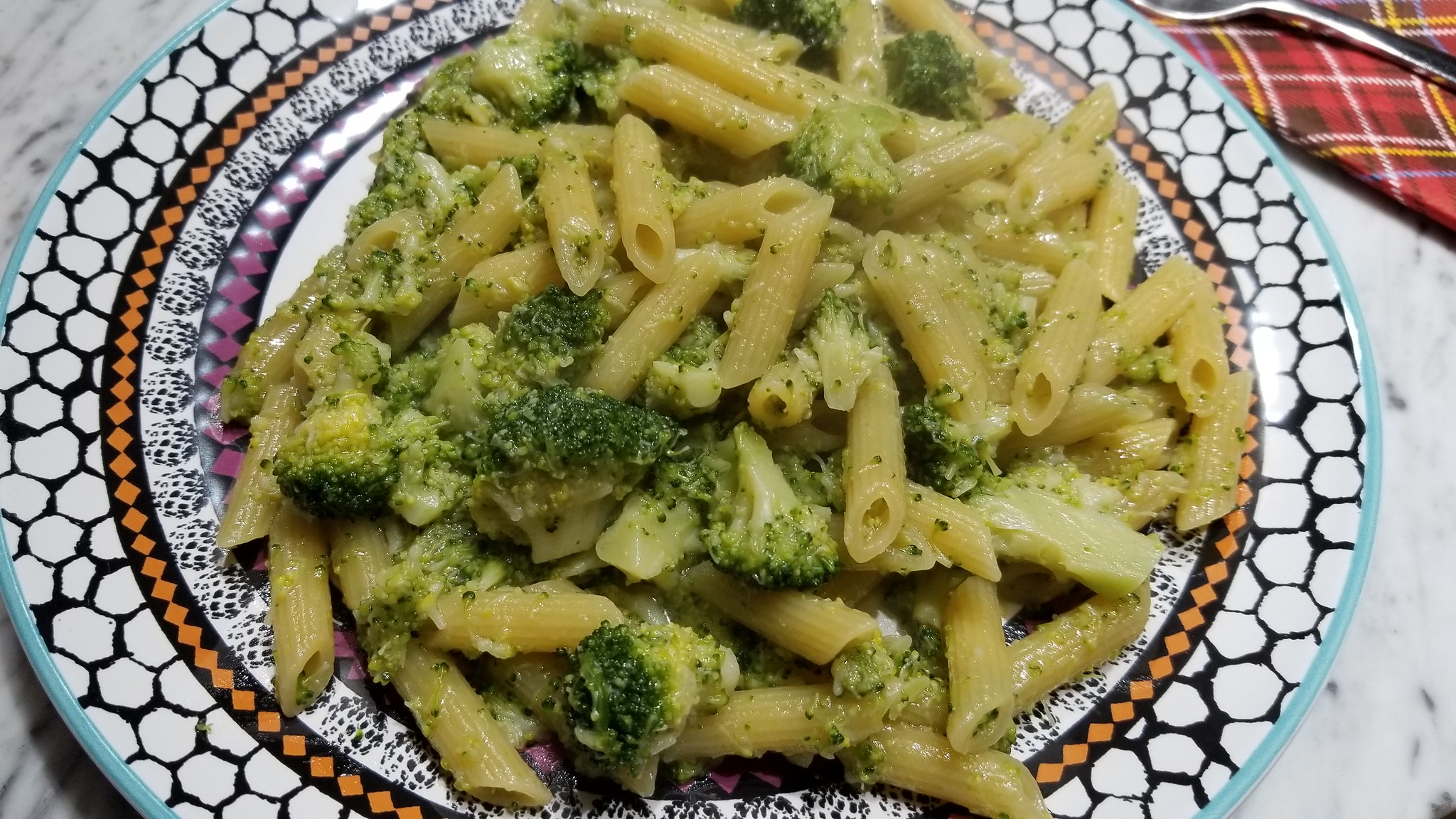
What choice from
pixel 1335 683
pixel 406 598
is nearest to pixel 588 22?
pixel 406 598

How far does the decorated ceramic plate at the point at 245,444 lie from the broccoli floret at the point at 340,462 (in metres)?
0.30

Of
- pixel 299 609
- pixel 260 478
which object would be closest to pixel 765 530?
pixel 299 609

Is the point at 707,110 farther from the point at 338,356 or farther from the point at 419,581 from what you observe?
the point at 419,581

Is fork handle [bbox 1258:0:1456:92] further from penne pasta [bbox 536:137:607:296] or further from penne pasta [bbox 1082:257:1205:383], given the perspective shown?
penne pasta [bbox 536:137:607:296]

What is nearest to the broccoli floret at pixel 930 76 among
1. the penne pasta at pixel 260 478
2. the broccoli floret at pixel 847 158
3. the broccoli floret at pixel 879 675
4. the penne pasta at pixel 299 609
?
the broccoli floret at pixel 847 158

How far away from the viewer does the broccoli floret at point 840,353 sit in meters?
2.17

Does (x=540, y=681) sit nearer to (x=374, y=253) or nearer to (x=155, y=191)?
(x=374, y=253)

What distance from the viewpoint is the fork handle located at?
3.43m

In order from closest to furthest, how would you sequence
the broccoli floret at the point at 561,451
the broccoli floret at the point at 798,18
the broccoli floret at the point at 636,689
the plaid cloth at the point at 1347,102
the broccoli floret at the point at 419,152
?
1. the broccoli floret at the point at 636,689
2. the broccoli floret at the point at 561,451
3. the broccoli floret at the point at 419,152
4. the broccoli floret at the point at 798,18
5. the plaid cloth at the point at 1347,102

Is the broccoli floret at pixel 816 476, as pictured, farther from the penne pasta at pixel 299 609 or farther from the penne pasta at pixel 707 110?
the penne pasta at pixel 299 609

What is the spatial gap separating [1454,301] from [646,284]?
2896 mm

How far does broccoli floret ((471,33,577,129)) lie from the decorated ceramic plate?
17.1 inches

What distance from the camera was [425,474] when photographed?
216 centimetres

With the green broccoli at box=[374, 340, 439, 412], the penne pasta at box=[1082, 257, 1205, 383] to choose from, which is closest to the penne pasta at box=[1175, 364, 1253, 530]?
the penne pasta at box=[1082, 257, 1205, 383]
